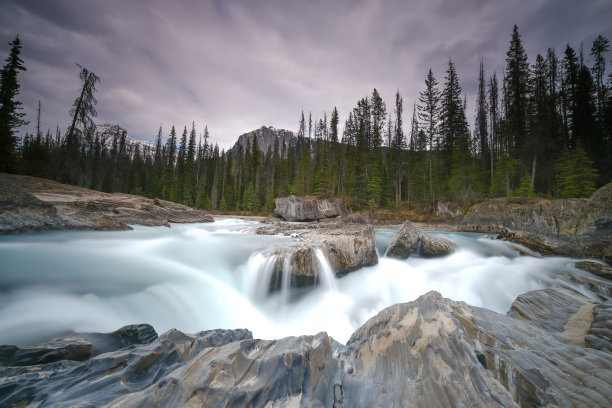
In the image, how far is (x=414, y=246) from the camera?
30.6 ft

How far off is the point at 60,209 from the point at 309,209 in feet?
77.5

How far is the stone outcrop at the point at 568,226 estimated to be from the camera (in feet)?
33.8

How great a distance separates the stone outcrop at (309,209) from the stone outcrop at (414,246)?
67.6 ft

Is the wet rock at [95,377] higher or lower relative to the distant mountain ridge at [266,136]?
lower

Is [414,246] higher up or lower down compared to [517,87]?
lower down

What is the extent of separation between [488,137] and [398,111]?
13.2 metres

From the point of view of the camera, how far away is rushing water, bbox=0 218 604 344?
401 cm

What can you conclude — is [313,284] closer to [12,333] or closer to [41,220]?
[12,333]

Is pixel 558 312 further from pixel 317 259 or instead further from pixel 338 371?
pixel 317 259

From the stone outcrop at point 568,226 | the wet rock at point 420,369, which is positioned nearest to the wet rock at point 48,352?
the wet rock at point 420,369

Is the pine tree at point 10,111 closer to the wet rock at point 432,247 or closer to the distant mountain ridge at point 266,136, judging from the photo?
the wet rock at point 432,247

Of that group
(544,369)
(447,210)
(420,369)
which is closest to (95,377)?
(420,369)

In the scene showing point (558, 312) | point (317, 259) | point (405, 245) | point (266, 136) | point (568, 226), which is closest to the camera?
point (558, 312)

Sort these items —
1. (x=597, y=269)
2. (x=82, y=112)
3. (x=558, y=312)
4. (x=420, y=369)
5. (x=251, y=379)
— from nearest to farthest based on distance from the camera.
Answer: (x=251, y=379), (x=420, y=369), (x=558, y=312), (x=597, y=269), (x=82, y=112)
